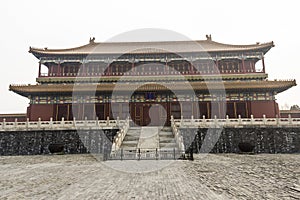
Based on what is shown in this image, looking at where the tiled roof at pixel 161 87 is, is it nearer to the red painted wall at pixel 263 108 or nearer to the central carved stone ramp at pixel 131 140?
the red painted wall at pixel 263 108

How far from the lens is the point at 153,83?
25.7 metres

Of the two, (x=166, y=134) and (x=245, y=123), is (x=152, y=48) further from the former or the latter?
(x=245, y=123)

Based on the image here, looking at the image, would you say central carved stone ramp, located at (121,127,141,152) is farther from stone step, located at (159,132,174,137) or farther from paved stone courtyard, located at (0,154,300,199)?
paved stone courtyard, located at (0,154,300,199)

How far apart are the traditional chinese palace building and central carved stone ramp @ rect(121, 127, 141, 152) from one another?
15.6 ft

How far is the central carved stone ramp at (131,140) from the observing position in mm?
14812

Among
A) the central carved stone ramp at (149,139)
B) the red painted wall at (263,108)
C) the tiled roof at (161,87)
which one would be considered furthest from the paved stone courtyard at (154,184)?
the red painted wall at (263,108)

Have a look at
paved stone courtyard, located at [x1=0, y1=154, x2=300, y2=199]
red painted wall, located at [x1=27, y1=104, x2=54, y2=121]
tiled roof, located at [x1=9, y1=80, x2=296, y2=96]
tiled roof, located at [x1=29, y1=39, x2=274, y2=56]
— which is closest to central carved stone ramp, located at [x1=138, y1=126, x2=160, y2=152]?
paved stone courtyard, located at [x1=0, y1=154, x2=300, y2=199]

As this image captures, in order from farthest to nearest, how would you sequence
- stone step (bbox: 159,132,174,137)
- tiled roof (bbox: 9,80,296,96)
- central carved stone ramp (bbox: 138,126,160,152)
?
tiled roof (bbox: 9,80,296,96), stone step (bbox: 159,132,174,137), central carved stone ramp (bbox: 138,126,160,152)

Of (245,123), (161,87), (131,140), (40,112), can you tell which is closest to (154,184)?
(131,140)

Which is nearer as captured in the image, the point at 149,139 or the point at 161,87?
the point at 149,139

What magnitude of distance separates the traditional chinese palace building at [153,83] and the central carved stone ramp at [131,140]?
4.76m

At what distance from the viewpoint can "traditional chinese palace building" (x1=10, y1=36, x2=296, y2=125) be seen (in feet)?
76.4

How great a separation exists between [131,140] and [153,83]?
10606mm

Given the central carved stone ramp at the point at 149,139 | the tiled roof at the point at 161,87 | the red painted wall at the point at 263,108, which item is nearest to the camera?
the central carved stone ramp at the point at 149,139
